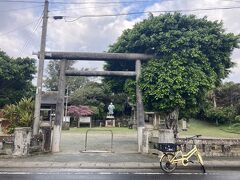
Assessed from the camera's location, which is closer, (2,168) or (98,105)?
(2,168)

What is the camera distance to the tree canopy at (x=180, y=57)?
14.9 metres

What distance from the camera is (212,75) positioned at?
15688mm

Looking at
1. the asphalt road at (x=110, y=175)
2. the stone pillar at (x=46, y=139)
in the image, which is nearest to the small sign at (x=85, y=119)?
the stone pillar at (x=46, y=139)

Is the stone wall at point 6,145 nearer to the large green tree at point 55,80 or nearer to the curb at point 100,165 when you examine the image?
the curb at point 100,165

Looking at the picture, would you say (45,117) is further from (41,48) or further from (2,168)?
(2,168)

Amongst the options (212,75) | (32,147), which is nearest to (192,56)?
(212,75)

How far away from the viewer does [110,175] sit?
9.56 m

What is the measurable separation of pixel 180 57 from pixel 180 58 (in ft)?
0.26

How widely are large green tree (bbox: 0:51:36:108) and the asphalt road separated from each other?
22667 millimetres

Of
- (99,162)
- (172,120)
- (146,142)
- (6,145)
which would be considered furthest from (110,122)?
(99,162)

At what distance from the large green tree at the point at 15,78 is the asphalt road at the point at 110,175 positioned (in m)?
22.7

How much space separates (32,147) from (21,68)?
64.7 ft

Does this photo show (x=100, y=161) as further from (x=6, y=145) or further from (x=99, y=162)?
(x=6, y=145)

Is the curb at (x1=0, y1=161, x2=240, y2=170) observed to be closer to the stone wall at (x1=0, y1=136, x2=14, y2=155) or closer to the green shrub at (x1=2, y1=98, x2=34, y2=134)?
the stone wall at (x1=0, y1=136, x2=14, y2=155)
